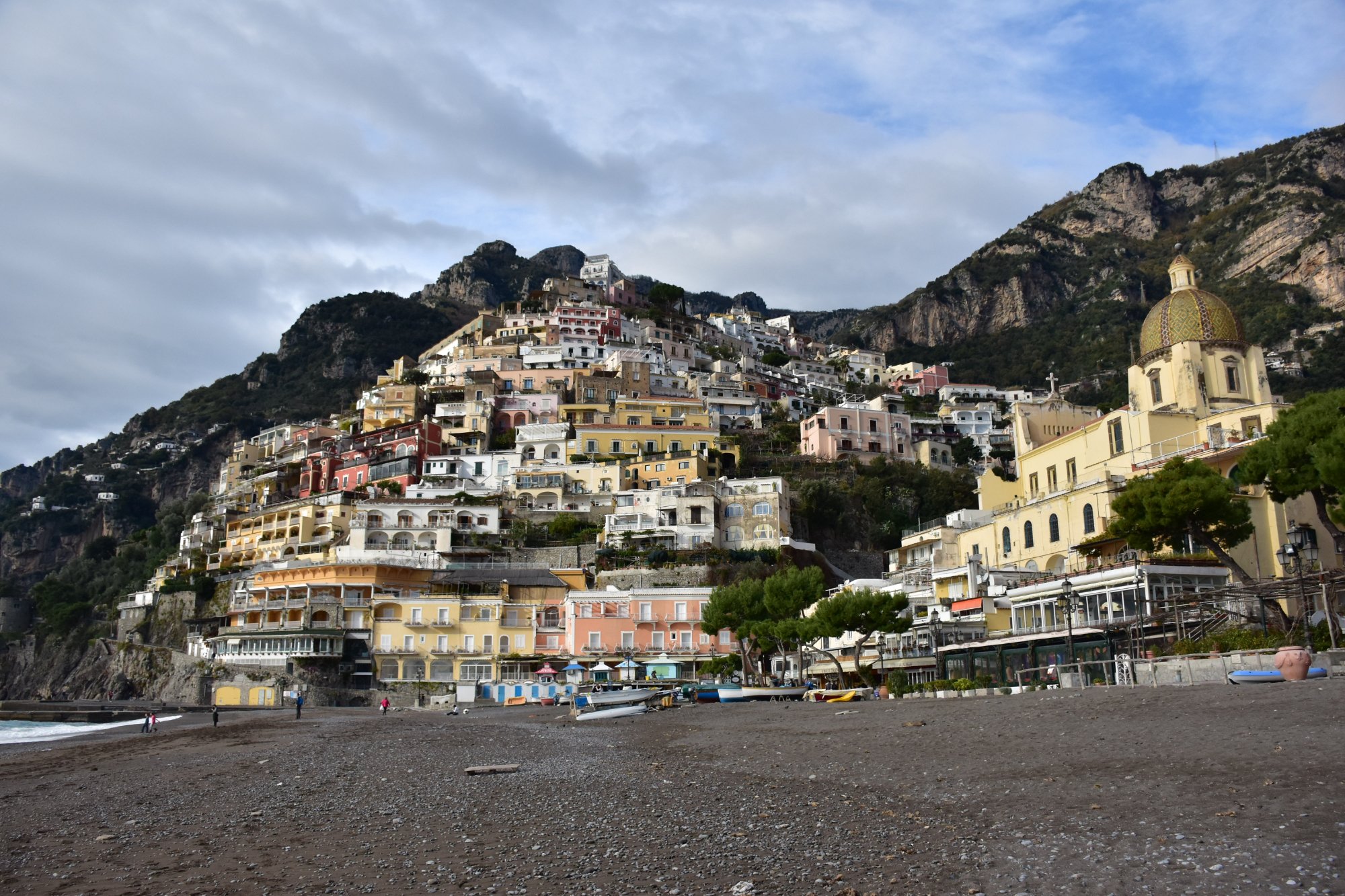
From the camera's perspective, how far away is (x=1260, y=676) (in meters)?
22.0

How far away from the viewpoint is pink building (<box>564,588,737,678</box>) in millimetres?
62531

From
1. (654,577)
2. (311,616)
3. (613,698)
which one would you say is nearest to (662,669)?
(654,577)

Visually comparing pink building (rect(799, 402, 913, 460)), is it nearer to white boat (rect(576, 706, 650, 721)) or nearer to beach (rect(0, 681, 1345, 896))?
white boat (rect(576, 706, 650, 721))

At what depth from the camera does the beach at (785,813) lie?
10.4 metres

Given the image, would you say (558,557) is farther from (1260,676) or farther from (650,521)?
(1260,676)

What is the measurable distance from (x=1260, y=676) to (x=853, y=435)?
7350cm

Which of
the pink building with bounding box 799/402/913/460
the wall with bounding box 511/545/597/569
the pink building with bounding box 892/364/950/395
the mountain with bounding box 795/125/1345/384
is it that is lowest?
the wall with bounding box 511/545/597/569

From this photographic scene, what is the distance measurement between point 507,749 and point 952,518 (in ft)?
117

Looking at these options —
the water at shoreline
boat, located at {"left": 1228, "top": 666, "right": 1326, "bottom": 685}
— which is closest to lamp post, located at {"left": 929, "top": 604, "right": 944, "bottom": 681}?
boat, located at {"left": 1228, "top": 666, "right": 1326, "bottom": 685}

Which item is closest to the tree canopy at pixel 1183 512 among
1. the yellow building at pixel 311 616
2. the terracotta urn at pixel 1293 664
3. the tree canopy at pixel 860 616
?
the terracotta urn at pixel 1293 664

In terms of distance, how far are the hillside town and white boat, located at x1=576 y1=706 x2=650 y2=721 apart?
382 inches

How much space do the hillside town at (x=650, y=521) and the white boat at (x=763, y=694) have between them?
2.40 metres

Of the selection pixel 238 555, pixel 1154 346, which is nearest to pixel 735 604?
pixel 1154 346

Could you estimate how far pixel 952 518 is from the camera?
5753 cm
